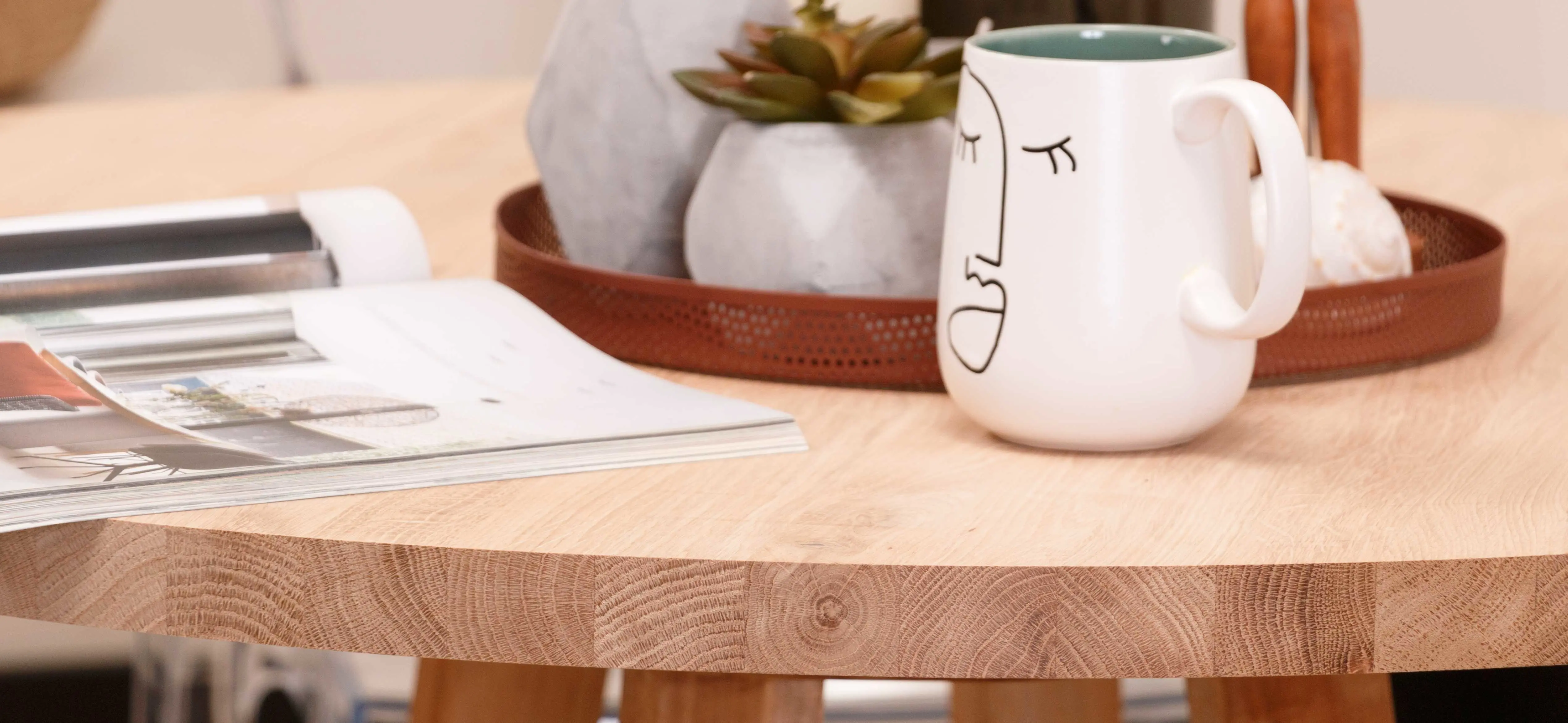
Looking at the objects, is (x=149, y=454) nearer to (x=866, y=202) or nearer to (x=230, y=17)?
(x=866, y=202)

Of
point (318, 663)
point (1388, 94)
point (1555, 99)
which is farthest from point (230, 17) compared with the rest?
point (1555, 99)

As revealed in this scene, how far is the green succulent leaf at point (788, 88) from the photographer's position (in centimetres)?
59

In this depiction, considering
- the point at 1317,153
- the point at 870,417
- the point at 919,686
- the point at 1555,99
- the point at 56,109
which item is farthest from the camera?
the point at 1555,99

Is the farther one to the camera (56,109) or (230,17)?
(230,17)

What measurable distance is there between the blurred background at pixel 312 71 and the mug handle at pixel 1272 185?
3.16 ft

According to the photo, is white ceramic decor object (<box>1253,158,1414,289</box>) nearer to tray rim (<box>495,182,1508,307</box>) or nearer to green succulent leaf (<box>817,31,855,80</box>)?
tray rim (<box>495,182,1508,307</box>)

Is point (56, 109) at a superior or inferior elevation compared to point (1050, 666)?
superior

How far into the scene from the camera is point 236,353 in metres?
0.60

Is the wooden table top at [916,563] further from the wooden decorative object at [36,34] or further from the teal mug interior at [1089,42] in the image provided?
the wooden decorative object at [36,34]

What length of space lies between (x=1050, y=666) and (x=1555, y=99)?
201cm

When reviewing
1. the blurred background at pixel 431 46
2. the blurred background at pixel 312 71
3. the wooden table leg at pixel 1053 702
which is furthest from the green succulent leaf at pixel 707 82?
the blurred background at pixel 431 46

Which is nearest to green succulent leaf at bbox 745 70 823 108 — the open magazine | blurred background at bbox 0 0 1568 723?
the open magazine

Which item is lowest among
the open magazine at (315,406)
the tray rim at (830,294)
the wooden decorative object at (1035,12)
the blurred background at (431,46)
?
the open magazine at (315,406)

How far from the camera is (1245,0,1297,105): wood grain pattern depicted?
2.20 feet
